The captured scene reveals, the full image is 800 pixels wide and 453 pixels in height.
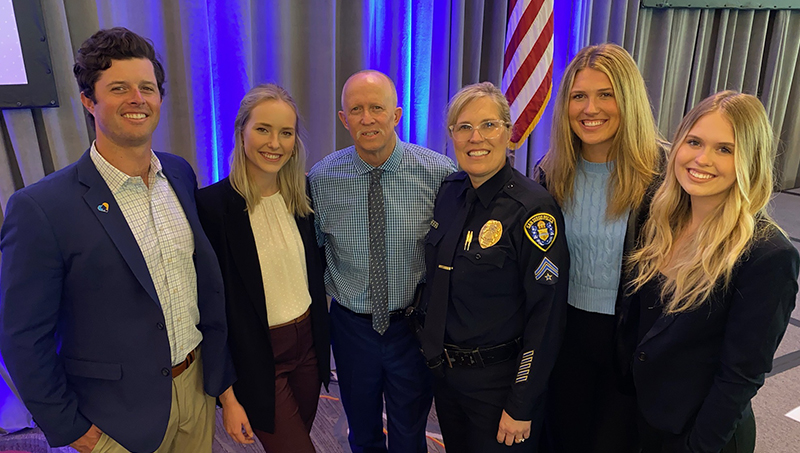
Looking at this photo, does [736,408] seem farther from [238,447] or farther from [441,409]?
[238,447]

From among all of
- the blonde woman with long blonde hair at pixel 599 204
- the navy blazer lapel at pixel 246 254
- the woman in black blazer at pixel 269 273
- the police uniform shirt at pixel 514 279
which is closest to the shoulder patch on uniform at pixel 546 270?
the police uniform shirt at pixel 514 279

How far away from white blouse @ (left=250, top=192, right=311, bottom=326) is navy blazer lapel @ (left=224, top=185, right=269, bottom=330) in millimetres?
39

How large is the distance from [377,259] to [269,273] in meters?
0.41

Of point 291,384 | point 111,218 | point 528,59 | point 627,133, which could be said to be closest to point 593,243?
point 627,133

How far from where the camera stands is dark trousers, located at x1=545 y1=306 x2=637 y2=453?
1639 millimetres

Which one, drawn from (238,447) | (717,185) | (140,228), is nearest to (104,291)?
(140,228)

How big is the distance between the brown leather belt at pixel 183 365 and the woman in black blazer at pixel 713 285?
138cm

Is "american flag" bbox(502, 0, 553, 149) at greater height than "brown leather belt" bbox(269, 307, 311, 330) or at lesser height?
greater

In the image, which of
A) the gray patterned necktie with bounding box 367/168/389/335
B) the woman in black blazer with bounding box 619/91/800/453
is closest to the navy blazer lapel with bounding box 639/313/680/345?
the woman in black blazer with bounding box 619/91/800/453

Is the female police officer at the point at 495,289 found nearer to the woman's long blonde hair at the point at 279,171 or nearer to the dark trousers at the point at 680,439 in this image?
the dark trousers at the point at 680,439

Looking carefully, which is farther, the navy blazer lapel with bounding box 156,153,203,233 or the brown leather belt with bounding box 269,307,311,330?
the brown leather belt with bounding box 269,307,311,330

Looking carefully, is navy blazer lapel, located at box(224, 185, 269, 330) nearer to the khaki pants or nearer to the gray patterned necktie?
the khaki pants

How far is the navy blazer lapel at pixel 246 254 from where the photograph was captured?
5.29 ft

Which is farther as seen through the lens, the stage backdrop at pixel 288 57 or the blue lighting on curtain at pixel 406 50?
the blue lighting on curtain at pixel 406 50
